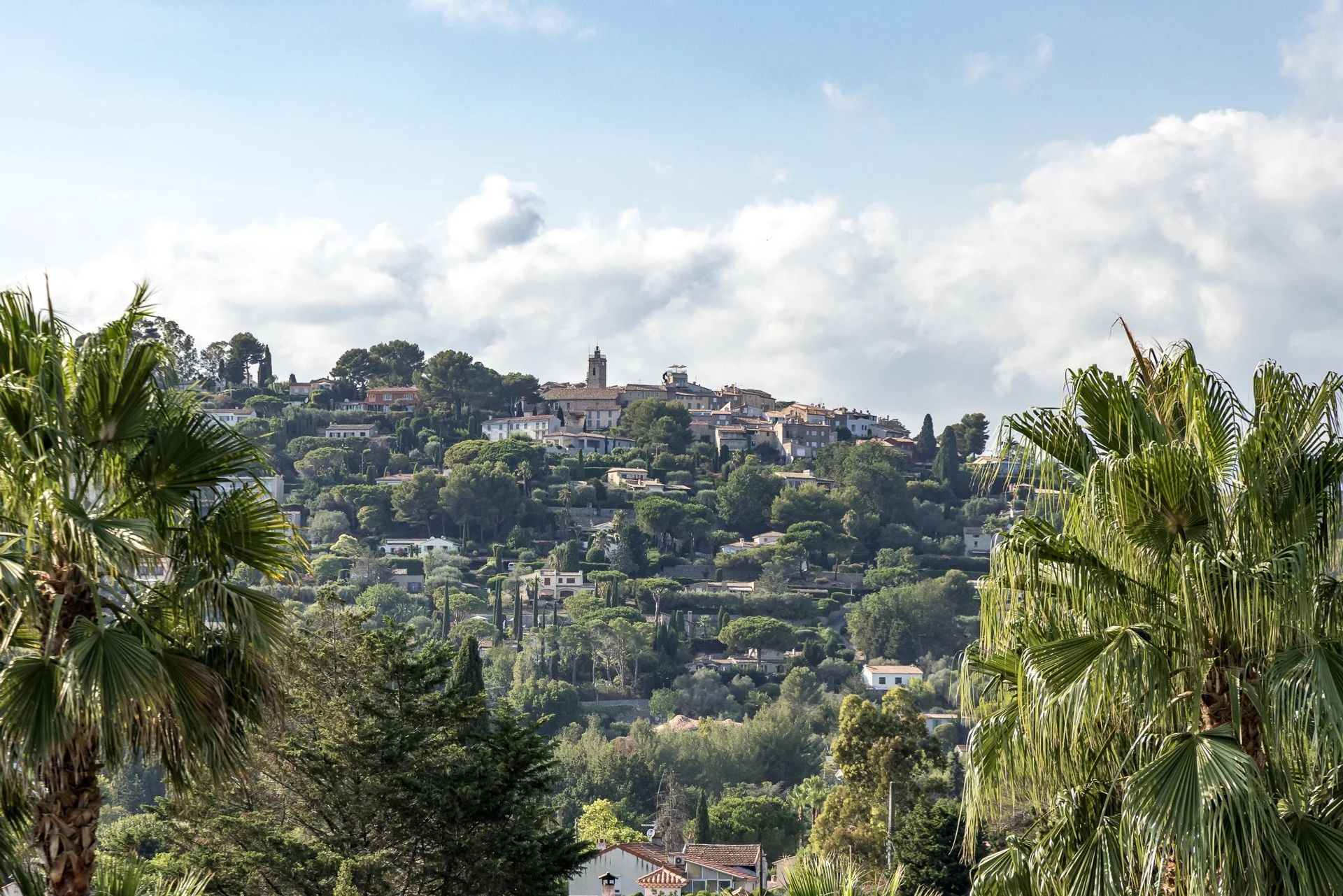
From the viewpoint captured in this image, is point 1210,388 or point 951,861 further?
point 951,861

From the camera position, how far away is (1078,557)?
5.36 metres

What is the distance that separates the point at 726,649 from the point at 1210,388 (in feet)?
292

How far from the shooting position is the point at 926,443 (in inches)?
5472

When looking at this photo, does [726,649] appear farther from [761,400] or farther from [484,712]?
[484,712]

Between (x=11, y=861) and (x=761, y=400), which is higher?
(x=761, y=400)

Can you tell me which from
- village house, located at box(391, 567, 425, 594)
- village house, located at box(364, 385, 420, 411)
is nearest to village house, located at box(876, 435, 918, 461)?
village house, located at box(364, 385, 420, 411)

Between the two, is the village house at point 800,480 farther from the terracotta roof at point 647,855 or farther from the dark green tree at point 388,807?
the dark green tree at point 388,807

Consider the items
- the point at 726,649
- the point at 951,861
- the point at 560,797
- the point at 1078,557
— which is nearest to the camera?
the point at 1078,557

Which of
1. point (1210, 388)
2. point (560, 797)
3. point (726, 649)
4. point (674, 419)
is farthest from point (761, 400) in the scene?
point (1210, 388)

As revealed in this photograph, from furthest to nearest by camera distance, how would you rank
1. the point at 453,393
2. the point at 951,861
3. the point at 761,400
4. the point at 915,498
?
the point at 761,400
the point at 453,393
the point at 915,498
the point at 951,861

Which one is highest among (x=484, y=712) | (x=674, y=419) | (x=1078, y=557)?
(x=674, y=419)

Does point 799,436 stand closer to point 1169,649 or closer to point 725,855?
point 725,855

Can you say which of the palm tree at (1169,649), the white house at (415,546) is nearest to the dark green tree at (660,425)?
the white house at (415,546)

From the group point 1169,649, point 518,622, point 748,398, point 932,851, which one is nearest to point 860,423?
point 748,398
